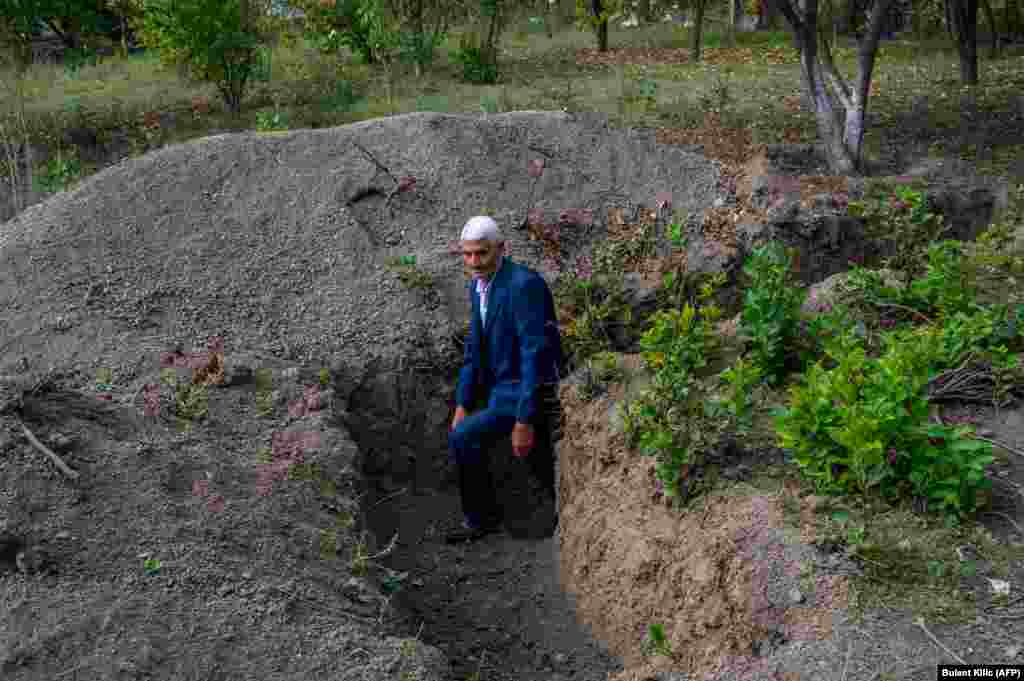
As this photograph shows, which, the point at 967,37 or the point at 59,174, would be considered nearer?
the point at 59,174

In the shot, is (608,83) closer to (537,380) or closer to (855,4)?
(855,4)

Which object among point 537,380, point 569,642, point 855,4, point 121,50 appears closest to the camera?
→ point 569,642

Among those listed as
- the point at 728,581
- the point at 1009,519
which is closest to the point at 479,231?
A: the point at 728,581

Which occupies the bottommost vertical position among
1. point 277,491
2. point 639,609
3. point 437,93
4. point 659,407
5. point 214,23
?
point 639,609

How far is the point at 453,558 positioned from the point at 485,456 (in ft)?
1.96

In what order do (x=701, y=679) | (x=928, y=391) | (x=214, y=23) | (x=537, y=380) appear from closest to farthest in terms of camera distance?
(x=701, y=679) → (x=928, y=391) → (x=537, y=380) → (x=214, y=23)

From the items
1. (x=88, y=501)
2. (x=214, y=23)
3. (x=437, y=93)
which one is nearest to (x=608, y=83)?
(x=437, y=93)

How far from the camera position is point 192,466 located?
404 centimetres

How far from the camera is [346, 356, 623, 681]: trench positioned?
420cm

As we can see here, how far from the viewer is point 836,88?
8914 millimetres

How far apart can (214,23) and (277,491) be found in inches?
360

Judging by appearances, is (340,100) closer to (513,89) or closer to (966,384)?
(513,89)

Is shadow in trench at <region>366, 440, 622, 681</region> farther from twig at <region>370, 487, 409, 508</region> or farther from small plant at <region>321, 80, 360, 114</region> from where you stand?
small plant at <region>321, 80, 360, 114</region>

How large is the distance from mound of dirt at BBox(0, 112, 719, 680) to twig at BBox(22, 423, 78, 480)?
0.11 ft
